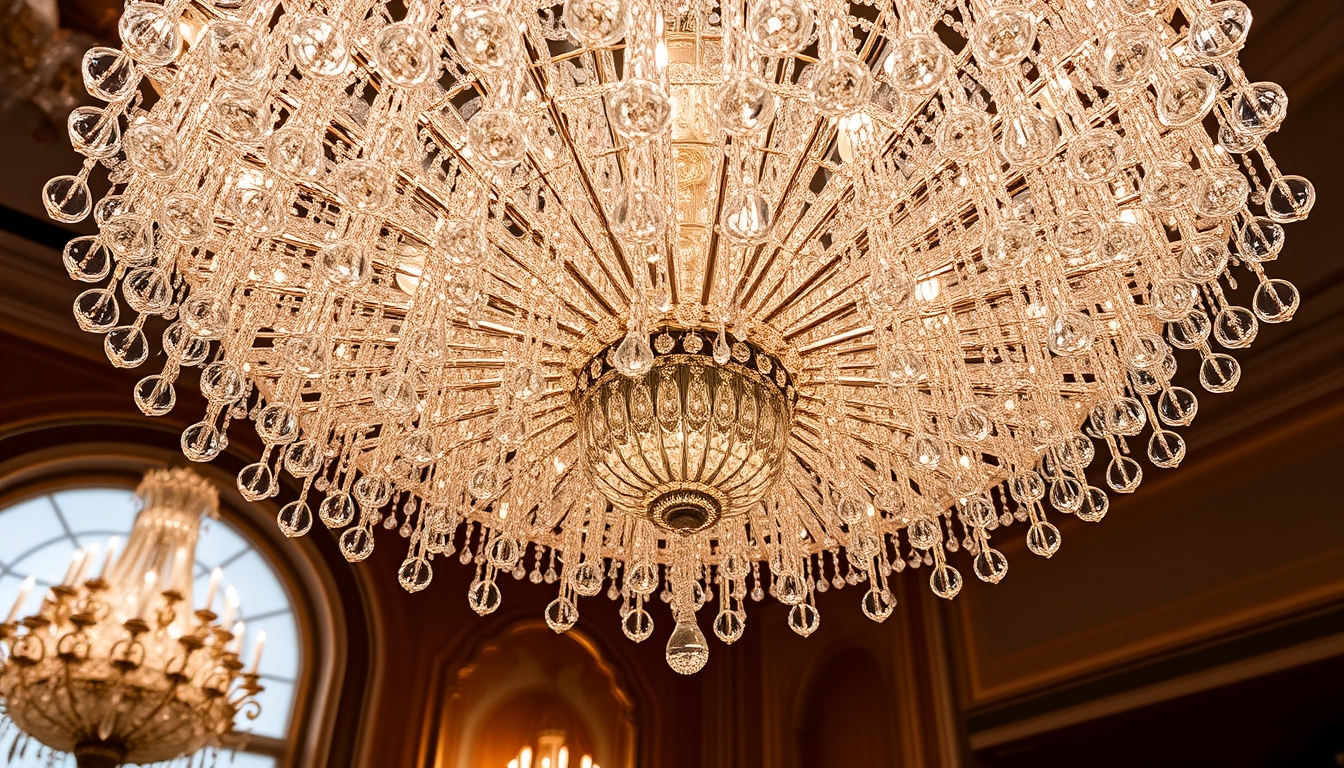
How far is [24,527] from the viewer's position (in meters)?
4.14

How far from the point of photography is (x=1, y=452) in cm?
398

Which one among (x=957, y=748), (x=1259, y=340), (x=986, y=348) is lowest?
(x=957, y=748)

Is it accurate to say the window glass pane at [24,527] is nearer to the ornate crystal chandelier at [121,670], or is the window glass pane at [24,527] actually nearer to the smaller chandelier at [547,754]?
the ornate crystal chandelier at [121,670]

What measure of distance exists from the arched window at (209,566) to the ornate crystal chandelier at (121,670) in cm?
43

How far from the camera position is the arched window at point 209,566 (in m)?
4.09

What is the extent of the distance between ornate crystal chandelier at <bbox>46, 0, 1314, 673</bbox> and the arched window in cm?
240

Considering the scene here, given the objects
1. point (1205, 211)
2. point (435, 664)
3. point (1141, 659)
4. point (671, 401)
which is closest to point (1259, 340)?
point (1141, 659)

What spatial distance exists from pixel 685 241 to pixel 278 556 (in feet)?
10.4

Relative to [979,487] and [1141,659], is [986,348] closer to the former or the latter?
[979,487]

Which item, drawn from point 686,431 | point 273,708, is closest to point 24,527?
point 273,708

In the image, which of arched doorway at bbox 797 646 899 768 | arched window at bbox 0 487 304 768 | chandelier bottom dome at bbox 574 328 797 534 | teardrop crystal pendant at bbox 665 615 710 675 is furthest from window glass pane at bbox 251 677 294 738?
chandelier bottom dome at bbox 574 328 797 534

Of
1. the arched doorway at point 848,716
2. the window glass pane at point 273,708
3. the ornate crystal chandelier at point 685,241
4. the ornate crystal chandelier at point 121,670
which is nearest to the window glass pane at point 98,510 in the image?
the ornate crystal chandelier at point 121,670

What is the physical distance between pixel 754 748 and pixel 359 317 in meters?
3.64

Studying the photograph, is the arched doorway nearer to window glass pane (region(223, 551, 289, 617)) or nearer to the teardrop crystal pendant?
window glass pane (region(223, 551, 289, 617))
